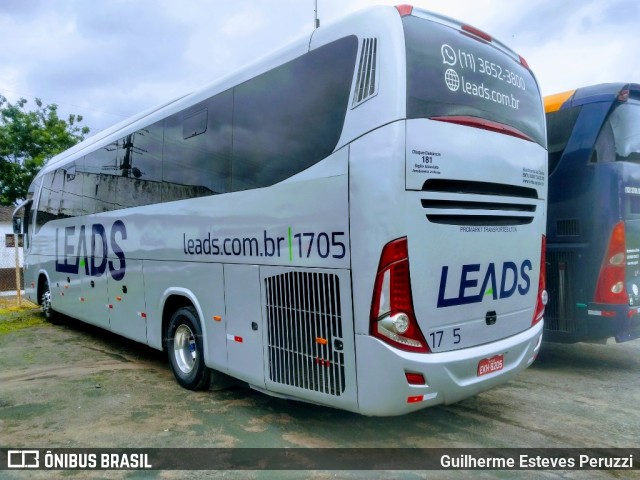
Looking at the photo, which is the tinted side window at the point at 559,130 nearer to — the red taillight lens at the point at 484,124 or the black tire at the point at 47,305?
the red taillight lens at the point at 484,124

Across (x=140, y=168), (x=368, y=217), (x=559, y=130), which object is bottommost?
(x=368, y=217)

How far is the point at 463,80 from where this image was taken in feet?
13.7

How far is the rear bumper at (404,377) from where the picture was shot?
365 cm

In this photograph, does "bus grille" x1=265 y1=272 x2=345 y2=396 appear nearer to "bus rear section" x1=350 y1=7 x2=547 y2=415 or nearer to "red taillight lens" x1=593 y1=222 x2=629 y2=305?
"bus rear section" x1=350 y1=7 x2=547 y2=415

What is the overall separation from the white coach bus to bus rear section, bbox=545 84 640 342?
174cm

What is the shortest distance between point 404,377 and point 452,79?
2.35 meters

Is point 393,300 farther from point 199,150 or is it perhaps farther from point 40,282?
point 40,282

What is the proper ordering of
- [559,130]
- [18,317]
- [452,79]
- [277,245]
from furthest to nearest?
[18,317]
[559,130]
[277,245]
[452,79]

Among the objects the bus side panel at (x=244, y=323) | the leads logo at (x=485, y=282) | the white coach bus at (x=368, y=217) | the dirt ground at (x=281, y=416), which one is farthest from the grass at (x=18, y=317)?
the leads logo at (x=485, y=282)

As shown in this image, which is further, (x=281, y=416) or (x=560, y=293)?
(x=560, y=293)

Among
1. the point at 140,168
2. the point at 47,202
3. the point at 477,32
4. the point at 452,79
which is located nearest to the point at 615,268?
the point at 477,32

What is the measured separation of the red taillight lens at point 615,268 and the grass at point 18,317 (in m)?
10.5

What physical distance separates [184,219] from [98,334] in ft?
Answer: 17.6

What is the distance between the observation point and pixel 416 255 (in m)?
3.70
